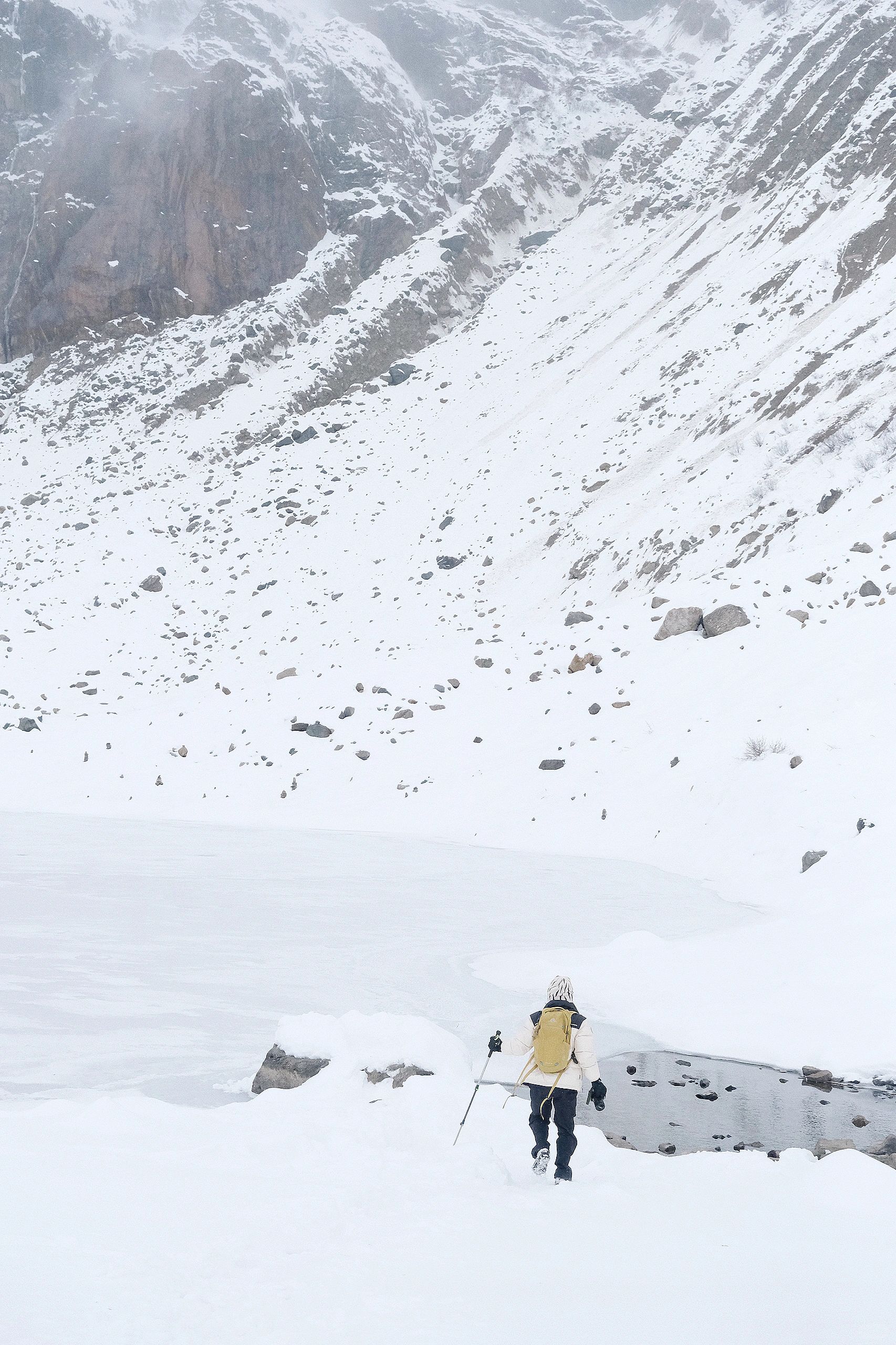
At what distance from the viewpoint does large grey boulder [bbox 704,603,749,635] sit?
1703cm

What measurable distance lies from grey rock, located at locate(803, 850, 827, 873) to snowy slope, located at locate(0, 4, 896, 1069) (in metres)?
0.26

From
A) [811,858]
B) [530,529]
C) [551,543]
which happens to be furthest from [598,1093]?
[530,529]

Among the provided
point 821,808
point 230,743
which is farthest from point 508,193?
point 821,808

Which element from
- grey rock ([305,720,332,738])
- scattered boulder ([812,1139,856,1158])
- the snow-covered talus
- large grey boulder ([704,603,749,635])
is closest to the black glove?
scattered boulder ([812,1139,856,1158])

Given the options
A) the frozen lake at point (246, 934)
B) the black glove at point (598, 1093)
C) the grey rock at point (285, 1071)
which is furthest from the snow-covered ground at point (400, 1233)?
the frozen lake at point (246, 934)

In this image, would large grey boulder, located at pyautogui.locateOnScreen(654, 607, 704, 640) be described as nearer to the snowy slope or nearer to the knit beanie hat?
the snowy slope

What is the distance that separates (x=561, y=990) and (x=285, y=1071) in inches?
75.2

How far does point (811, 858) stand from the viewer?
10.9 m

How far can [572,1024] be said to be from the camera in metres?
5.21

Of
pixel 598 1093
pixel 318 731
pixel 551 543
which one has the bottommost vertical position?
pixel 598 1093

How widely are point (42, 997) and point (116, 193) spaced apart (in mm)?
64226

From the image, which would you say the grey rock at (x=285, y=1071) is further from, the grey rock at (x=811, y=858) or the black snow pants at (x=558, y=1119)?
the grey rock at (x=811, y=858)

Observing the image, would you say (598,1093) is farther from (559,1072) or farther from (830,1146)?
(830,1146)

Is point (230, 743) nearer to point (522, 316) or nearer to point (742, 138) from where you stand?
point (522, 316)
